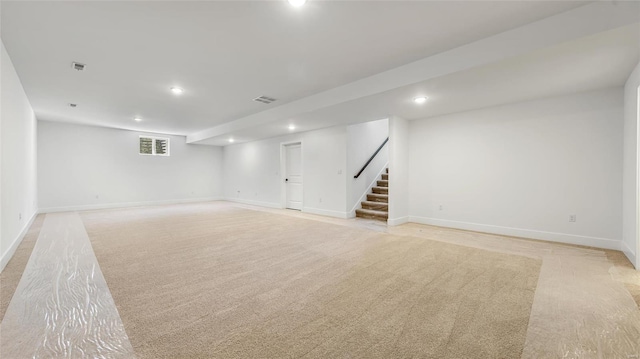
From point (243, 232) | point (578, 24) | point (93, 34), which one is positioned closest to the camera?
point (578, 24)

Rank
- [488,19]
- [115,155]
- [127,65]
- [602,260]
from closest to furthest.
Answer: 1. [488,19]
2. [602,260]
3. [127,65]
4. [115,155]

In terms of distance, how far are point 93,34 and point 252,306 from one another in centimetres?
334

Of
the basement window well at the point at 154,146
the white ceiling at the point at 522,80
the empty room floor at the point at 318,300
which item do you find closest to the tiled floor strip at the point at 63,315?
the empty room floor at the point at 318,300

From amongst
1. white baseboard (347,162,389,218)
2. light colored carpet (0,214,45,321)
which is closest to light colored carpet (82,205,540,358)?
light colored carpet (0,214,45,321)

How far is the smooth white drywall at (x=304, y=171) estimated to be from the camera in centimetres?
670

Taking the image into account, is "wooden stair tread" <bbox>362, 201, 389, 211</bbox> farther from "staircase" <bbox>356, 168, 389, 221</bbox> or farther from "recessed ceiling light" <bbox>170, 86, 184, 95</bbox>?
"recessed ceiling light" <bbox>170, 86, 184, 95</bbox>

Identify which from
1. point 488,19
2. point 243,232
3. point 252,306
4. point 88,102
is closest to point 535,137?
point 488,19

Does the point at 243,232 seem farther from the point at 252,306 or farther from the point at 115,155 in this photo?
the point at 115,155

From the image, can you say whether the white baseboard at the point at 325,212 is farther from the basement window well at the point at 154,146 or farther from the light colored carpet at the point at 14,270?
the basement window well at the point at 154,146

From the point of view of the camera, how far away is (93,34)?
279cm

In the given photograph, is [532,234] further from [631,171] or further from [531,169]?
[631,171]

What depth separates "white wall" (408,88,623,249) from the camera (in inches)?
150

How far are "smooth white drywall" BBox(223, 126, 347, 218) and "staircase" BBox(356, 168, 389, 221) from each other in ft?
1.90

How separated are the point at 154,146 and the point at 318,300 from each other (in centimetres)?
963
